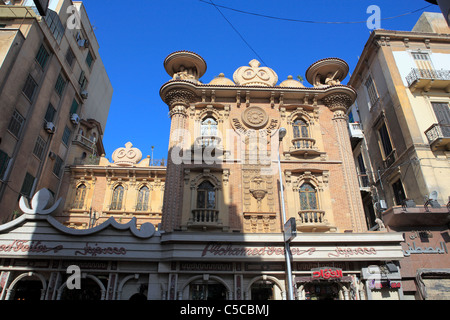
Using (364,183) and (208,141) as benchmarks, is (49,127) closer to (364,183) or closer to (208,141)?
(208,141)

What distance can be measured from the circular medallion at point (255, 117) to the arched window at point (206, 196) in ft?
13.2

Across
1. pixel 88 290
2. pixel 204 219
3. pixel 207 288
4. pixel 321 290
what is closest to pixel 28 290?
pixel 88 290

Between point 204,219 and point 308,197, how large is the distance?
526 centimetres

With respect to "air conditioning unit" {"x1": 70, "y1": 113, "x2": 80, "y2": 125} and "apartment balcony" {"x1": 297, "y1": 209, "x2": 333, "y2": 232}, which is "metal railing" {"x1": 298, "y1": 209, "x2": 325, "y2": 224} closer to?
"apartment balcony" {"x1": 297, "y1": 209, "x2": 333, "y2": 232}

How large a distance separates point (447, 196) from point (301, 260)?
29.8 ft

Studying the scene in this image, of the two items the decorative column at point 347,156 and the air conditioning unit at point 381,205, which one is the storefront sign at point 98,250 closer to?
the decorative column at point 347,156

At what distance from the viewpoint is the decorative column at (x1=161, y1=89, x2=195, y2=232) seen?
13.6m

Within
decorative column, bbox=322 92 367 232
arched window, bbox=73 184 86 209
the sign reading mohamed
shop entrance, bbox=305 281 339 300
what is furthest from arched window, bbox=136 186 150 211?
decorative column, bbox=322 92 367 232

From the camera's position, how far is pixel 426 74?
18609 millimetres

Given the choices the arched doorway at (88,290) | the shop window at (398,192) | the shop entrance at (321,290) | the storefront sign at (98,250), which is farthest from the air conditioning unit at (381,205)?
the arched doorway at (88,290)

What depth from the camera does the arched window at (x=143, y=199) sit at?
71.1 feet
